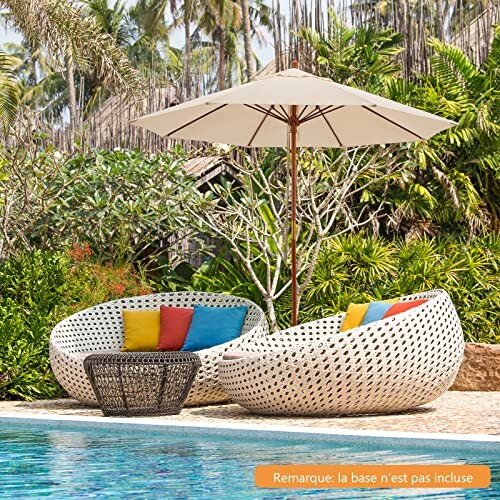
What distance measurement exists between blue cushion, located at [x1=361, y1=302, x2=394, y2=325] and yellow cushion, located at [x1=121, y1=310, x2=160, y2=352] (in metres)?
1.96

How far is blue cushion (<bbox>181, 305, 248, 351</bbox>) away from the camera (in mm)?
8945

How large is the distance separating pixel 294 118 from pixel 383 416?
280 cm

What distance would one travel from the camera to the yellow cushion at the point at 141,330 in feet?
30.3

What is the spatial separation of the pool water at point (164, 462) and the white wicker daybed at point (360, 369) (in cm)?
99

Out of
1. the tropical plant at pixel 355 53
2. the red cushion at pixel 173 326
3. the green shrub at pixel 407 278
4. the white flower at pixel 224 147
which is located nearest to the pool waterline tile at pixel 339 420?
the red cushion at pixel 173 326

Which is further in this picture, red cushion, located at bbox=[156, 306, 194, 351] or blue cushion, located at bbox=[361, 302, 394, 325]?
red cushion, located at bbox=[156, 306, 194, 351]

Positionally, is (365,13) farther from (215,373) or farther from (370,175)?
(215,373)

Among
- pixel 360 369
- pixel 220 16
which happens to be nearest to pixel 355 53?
pixel 360 369

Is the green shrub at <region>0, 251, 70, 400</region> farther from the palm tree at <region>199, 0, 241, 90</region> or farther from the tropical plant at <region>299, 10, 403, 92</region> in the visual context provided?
the palm tree at <region>199, 0, 241, 90</region>

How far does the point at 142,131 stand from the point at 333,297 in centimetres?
633

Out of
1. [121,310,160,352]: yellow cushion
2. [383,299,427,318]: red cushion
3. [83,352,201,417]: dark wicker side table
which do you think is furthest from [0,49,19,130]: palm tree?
[383,299,427,318]: red cushion

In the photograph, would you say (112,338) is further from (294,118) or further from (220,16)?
(220,16)

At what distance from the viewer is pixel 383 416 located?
25.9 feet

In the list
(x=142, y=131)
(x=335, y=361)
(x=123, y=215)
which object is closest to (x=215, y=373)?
(x=335, y=361)
